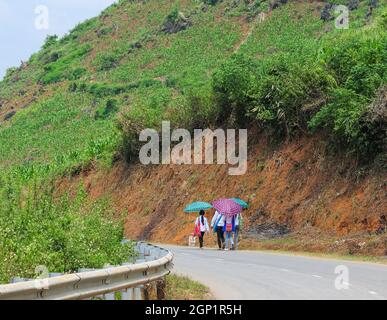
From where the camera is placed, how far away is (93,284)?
985 centimetres

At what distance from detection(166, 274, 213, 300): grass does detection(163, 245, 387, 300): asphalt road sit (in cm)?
24

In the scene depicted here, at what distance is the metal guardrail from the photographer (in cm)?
812

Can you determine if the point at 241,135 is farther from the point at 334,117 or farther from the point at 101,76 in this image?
the point at 101,76

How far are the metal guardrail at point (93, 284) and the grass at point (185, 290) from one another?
20.5 inches

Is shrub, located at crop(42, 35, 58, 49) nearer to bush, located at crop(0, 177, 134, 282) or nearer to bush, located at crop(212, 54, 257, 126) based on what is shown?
bush, located at crop(212, 54, 257, 126)

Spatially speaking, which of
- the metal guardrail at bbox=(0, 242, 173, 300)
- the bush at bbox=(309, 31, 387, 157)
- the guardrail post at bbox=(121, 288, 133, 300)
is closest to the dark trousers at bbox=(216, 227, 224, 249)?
the bush at bbox=(309, 31, 387, 157)

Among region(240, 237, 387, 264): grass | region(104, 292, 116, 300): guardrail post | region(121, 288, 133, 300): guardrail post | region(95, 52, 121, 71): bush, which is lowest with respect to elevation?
region(240, 237, 387, 264): grass

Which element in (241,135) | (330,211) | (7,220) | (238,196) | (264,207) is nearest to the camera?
(7,220)

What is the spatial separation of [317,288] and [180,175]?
1105 inches

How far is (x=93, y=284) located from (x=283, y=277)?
8023 mm

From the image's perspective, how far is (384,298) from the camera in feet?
42.0

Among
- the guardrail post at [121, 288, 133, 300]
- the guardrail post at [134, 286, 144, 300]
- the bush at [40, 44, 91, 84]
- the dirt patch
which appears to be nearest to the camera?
the guardrail post at [121, 288, 133, 300]

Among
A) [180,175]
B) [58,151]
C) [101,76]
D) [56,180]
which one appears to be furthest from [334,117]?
[101,76]

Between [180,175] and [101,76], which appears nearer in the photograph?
[180,175]
